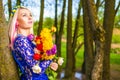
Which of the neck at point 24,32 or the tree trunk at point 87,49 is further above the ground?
the neck at point 24,32

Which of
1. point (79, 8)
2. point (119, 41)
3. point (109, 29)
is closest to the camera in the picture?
point (109, 29)

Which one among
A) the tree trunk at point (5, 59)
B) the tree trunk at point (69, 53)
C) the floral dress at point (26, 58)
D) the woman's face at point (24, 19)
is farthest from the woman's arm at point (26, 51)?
the tree trunk at point (69, 53)

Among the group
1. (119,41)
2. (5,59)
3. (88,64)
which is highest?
(5,59)

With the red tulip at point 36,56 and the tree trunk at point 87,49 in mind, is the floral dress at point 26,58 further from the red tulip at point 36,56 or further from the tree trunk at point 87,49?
the tree trunk at point 87,49

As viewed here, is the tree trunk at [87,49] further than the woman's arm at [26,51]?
Yes

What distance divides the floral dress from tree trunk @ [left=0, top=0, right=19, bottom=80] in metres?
A: 0.09

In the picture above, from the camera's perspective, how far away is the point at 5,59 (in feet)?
16.0

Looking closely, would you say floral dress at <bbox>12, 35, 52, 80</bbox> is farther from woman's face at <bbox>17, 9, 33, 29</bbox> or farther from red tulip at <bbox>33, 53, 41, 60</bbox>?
woman's face at <bbox>17, 9, 33, 29</bbox>

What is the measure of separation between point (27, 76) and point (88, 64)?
255 inches

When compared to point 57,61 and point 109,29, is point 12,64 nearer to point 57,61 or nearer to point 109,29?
point 57,61

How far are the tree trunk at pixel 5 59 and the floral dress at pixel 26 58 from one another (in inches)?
3.5

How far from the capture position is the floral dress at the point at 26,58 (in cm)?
483

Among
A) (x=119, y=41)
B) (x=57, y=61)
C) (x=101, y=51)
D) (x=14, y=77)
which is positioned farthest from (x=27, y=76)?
(x=119, y=41)

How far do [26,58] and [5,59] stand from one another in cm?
30
